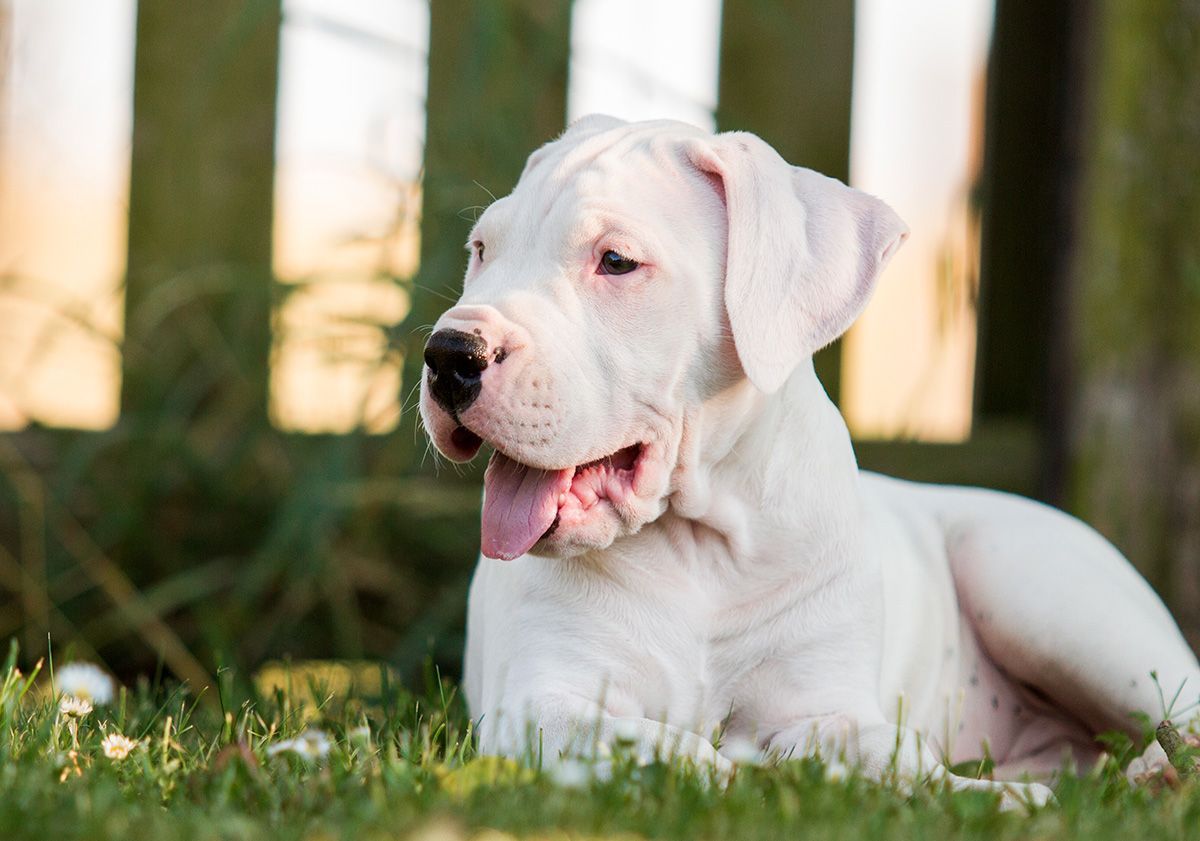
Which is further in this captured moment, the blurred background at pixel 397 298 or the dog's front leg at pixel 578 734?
the blurred background at pixel 397 298

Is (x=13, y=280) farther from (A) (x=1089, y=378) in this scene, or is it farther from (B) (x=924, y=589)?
(A) (x=1089, y=378)

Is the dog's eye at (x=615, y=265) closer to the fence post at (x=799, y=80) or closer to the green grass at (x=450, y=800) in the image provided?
the green grass at (x=450, y=800)

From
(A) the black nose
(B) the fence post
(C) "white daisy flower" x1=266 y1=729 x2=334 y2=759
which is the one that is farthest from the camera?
(B) the fence post

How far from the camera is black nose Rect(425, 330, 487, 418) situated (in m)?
2.66

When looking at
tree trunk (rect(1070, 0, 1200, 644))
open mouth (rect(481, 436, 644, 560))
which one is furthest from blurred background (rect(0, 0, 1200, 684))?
open mouth (rect(481, 436, 644, 560))

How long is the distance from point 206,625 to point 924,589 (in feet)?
7.41

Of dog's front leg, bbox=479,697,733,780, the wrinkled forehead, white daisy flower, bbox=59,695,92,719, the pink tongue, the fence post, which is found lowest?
white daisy flower, bbox=59,695,92,719

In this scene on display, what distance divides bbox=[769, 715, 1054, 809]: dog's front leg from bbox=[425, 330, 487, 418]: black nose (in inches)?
33.4

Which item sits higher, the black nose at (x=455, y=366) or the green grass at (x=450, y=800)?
the black nose at (x=455, y=366)

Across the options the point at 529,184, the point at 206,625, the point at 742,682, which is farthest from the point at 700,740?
the point at 206,625

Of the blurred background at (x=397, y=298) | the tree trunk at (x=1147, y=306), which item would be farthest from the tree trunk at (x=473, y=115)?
the tree trunk at (x=1147, y=306)

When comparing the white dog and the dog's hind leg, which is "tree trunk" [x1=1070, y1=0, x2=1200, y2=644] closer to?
the dog's hind leg

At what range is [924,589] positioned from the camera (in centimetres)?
347

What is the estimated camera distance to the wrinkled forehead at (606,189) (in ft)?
9.45
